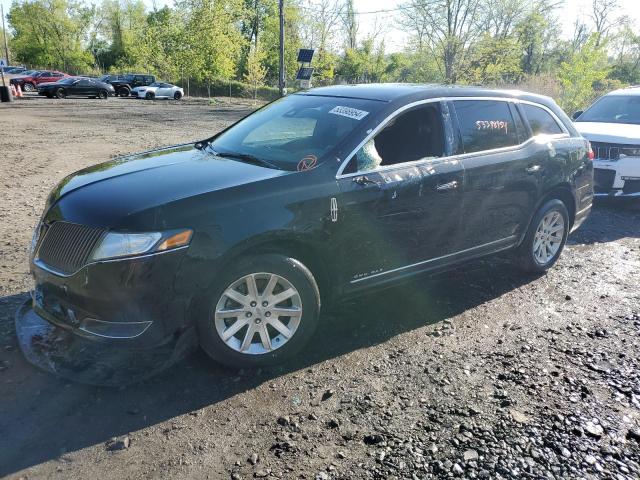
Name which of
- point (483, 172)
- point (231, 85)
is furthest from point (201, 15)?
point (483, 172)

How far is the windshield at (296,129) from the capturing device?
3.81 m

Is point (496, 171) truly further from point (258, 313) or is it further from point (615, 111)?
point (615, 111)

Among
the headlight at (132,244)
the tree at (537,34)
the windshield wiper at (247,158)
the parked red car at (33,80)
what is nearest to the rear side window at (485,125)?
the windshield wiper at (247,158)

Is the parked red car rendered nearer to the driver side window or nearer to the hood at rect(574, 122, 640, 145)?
the hood at rect(574, 122, 640, 145)

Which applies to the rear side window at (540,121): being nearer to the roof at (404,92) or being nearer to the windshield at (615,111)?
the roof at (404,92)

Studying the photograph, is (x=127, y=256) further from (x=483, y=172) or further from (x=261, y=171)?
(x=483, y=172)

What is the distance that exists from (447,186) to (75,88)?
34.9 m

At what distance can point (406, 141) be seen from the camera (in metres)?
4.11

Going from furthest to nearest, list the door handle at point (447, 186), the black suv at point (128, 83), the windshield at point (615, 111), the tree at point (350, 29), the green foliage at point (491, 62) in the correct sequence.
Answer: the tree at point (350, 29), the black suv at point (128, 83), the green foliage at point (491, 62), the windshield at point (615, 111), the door handle at point (447, 186)

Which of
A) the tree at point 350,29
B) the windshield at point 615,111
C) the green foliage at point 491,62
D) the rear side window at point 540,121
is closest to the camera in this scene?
the rear side window at point 540,121

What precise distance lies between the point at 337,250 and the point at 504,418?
1.49 meters

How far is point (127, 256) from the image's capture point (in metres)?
2.93

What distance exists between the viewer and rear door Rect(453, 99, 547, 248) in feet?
14.4

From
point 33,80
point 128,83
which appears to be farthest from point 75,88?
point 33,80
